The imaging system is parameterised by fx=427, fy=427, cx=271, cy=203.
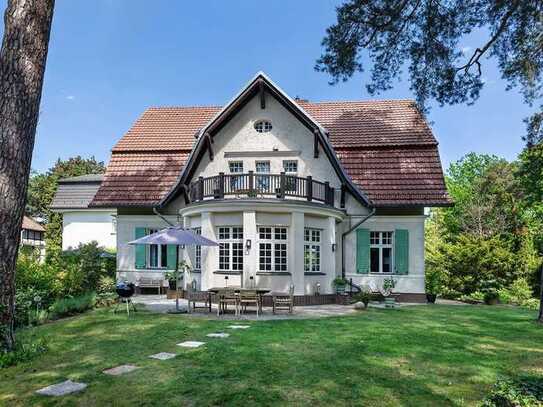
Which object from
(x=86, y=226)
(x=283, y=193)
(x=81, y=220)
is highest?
(x=283, y=193)

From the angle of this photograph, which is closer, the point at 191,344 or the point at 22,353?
the point at 22,353

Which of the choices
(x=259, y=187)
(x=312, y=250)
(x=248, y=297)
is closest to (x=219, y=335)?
(x=248, y=297)

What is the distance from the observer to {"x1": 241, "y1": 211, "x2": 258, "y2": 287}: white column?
595 inches

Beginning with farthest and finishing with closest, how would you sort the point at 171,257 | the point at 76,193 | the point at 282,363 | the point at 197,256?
1. the point at 76,193
2. the point at 171,257
3. the point at 197,256
4. the point at 282,363

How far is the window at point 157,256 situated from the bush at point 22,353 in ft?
38.7

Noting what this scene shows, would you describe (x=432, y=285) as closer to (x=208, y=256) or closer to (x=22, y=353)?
(x=208, y=256)

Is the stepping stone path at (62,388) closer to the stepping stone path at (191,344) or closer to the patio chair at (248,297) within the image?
the stepping stone path at (191,344)

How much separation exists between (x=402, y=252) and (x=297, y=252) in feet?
16.8

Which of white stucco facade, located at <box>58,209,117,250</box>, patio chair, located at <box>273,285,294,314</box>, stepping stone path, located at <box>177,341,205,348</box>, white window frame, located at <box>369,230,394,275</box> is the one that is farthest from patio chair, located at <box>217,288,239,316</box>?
white stucco facade, located at <box>58,209,117,250</box>

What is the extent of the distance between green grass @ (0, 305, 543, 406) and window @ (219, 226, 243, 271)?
461 cm

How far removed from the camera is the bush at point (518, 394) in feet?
12.2

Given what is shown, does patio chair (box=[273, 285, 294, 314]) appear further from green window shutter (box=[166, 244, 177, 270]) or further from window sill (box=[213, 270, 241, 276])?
green window shutter (box=[166, 244, 177, 270])

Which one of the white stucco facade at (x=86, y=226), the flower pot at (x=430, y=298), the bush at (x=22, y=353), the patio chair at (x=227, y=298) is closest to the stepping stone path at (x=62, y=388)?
the bush at (x=22, y=353)

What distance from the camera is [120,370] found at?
6.24 meters
